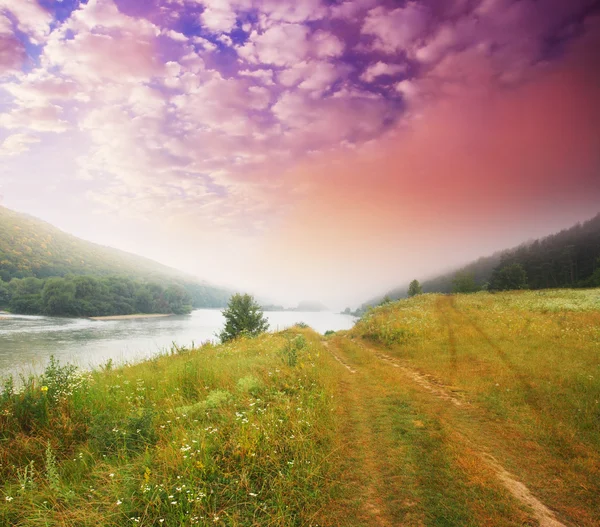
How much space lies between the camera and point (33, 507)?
4.26 meters

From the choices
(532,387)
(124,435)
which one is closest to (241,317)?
(124,435)

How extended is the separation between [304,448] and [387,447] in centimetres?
189

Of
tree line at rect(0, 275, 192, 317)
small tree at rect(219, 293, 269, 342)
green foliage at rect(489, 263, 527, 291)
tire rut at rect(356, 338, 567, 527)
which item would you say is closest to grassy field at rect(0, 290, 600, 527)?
tire rut at rect(356, 338, 567, 527)

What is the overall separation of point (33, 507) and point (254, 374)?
241 inches

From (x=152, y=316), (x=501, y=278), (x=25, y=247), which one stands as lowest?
(x=152, y=316)

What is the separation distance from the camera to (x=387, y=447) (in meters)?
5.89

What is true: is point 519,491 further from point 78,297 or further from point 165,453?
point 78,297

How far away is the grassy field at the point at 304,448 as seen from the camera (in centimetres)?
408

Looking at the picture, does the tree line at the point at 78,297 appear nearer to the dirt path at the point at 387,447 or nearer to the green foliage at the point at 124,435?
the green foliage at the point at 124,435

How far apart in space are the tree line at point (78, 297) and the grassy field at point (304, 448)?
8985 centimetres

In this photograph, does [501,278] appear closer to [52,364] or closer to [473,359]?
[473,359]

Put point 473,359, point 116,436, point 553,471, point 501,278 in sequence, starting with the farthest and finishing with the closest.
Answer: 1. point 501,278
2. point 473,359
3. point 116,436
4. point 553,471

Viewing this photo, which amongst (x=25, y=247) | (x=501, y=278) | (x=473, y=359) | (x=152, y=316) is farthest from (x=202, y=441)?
(x=25, y=247)

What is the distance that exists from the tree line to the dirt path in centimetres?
9478
